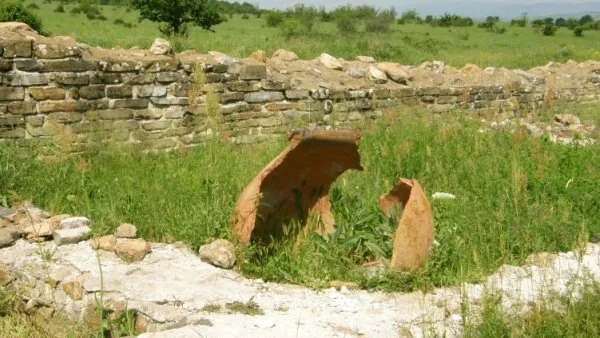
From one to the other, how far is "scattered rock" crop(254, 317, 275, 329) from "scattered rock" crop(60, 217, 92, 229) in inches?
65.9

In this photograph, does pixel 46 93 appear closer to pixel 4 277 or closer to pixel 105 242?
pixel 105 242

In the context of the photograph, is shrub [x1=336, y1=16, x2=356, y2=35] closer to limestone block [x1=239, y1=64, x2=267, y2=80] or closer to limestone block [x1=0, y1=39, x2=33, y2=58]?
limestone block [x1=239, y1=64, x2=267, y2=80]

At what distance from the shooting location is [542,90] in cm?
1325

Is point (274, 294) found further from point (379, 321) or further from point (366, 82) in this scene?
point (366, 82)

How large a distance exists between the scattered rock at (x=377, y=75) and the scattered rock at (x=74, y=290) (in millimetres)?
7315

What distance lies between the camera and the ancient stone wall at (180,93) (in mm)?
6797

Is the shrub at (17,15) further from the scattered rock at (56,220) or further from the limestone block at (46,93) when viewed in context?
the scattered rock at (56,220)

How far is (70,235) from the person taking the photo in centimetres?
432

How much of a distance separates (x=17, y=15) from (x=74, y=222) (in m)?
12.7

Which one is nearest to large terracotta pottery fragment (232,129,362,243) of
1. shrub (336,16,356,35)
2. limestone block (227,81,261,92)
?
limestone block (227,81,261,92)

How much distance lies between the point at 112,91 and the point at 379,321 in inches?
191

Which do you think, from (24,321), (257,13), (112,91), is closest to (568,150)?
(112,91)

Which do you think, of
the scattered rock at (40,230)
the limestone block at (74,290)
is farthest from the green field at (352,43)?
the limestone block at (74,290)

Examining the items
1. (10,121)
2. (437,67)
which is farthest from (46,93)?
(437,67)
